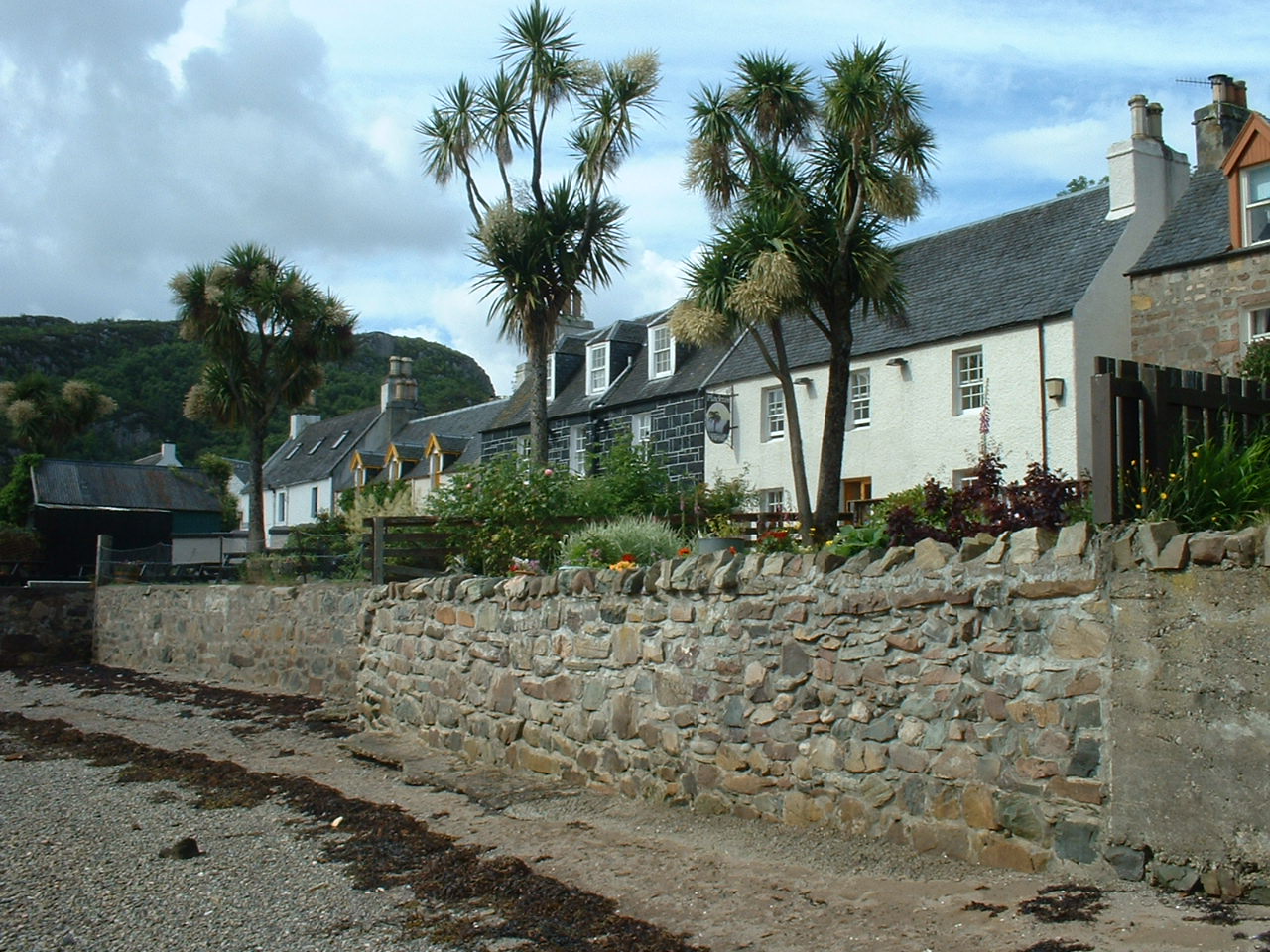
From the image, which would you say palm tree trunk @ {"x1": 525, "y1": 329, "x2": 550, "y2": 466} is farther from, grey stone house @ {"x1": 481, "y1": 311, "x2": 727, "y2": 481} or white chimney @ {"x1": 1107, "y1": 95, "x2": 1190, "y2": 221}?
white chimney @ {"x1": 1107, "y1": 95, "x2": 1190, "y2": 221}

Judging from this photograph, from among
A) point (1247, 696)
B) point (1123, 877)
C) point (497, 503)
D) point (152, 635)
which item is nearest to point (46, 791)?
point (497, 503)

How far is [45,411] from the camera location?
146 ft

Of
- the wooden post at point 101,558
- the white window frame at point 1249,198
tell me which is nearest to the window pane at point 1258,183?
the white window frame at point 1249,198

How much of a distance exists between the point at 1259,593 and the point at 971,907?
2000mm

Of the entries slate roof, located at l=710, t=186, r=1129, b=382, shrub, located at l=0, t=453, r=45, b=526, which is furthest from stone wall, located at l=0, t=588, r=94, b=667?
slate roof, located at l=710, t=186, r=1129, b=382

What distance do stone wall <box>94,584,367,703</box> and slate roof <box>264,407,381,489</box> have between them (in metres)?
26.0

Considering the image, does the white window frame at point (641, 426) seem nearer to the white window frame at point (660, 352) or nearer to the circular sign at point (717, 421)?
the white window frame at point (660, 352)

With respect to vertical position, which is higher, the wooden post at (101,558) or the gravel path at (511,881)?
the wooden post at (101,558)

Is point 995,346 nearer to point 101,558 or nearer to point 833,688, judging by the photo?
point 833,688

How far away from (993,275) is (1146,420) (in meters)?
17.1

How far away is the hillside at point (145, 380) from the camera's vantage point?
7906cm

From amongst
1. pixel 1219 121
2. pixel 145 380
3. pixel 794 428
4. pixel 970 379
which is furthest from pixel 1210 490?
pixel 145 380

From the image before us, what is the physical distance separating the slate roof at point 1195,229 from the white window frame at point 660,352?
11855mm

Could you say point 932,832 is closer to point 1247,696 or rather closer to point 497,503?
point 1247,696
